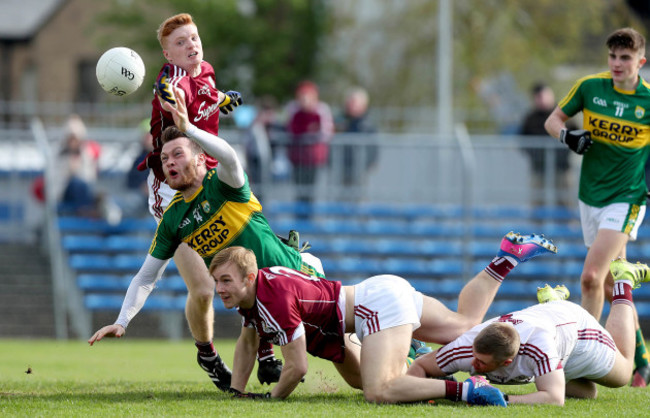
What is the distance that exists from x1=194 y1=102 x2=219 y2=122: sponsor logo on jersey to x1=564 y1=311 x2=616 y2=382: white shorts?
10.2ft

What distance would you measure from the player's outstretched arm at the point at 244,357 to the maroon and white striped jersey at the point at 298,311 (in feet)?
0.60

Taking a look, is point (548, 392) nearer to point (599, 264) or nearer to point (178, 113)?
point (599, 264)

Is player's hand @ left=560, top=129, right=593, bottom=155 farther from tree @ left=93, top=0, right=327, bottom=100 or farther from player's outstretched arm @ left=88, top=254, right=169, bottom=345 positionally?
tree @ left=93, top=0, right=327, bottom=100

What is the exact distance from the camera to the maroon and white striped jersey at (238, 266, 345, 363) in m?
6.52

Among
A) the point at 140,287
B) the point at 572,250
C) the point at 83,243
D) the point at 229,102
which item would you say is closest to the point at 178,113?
the point at 229,102

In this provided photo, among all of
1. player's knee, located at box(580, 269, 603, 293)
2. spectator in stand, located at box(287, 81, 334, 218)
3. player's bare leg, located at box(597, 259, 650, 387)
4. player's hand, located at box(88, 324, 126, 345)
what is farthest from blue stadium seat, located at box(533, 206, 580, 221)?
player's hand, located at box(88, 324, 126, 345)

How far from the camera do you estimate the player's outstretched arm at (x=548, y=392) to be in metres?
6.49

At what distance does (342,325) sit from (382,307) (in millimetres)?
315

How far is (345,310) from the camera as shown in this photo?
6.91 metres

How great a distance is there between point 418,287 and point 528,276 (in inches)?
67.9

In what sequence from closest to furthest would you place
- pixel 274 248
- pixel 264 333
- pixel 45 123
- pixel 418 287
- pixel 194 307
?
pixel 264 333
pixel 274 248
pixel 194 307
pixel 418 287
pixel 45 123

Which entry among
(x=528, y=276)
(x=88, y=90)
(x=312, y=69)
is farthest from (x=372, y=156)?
(x=88, y=90)

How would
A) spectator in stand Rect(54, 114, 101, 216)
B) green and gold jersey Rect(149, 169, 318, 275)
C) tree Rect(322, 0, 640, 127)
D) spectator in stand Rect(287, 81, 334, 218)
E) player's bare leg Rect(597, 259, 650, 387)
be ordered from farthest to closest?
1. tree Rect(322, 0, 640, 127)
2. spectator in stand Rect(287, 81, 334, 218)
3. spectator in stand Rect(54, 114, 101, 216)
4. player's bare leg Rect(597, 259, 650, 387)
5. green and gold jersey Rect(149, 169, 318, 275)

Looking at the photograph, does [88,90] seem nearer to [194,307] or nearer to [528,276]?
[528,276]
